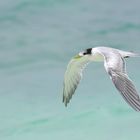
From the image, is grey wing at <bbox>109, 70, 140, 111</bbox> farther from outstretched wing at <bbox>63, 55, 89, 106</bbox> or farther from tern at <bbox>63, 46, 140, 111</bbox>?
outstretched wing at <bbox>63, 55, 89, 106</bbox>

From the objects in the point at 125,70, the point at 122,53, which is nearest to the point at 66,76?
the point at 122,53

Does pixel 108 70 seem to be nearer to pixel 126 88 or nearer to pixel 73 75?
pixel 126 88

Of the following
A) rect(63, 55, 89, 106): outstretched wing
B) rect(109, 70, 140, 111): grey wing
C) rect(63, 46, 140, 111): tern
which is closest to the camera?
rect(109, 70, 140, 111): grey wing

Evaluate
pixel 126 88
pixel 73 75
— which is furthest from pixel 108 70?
pixel 73 75

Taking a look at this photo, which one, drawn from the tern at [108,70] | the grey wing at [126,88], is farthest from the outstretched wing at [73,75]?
the grey wing at [126,88]

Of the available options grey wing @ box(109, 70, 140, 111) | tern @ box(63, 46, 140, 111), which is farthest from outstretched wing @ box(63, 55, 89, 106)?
grey wing @ box(109, 70, 140, 111)

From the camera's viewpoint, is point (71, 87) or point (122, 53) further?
point (71, 87)

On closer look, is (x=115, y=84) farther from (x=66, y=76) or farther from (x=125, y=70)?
(x=66, y=76)

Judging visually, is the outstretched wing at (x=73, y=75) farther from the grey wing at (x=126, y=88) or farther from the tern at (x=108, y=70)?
the grey wing at (x=126, y=88)
